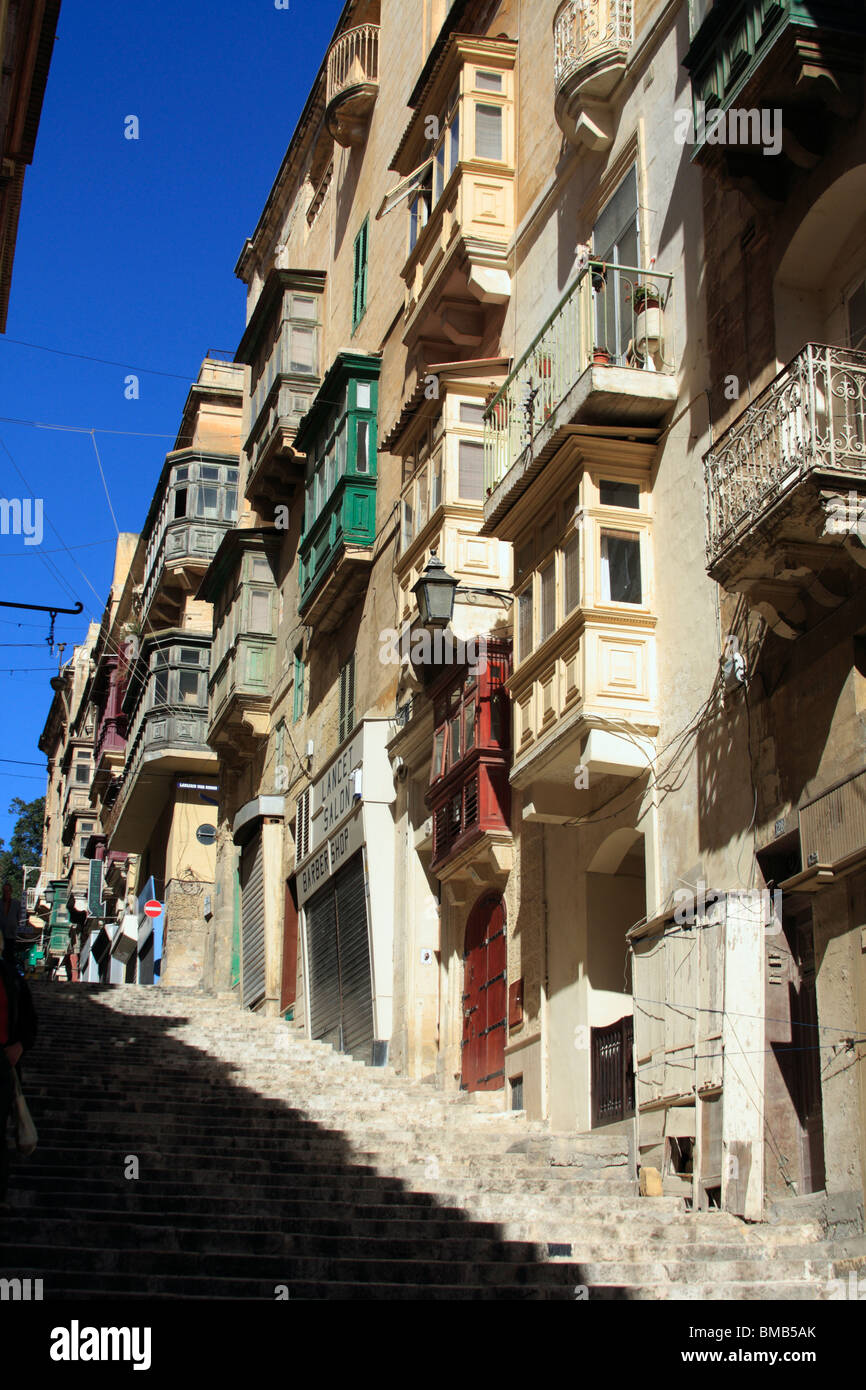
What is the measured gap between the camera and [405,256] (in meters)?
26.6

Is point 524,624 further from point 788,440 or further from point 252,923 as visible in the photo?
point 252,923

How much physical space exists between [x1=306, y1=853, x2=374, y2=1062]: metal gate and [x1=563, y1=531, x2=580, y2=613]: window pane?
857 centimetres

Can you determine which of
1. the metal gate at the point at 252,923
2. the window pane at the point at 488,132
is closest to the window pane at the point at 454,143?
the window pane at the point at 488,132

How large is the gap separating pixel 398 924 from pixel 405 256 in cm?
1125

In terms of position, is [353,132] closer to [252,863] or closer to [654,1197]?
[252,863]

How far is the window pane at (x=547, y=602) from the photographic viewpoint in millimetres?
15969

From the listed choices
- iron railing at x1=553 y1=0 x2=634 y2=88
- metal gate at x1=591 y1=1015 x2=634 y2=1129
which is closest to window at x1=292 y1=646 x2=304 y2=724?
iron railing at x1=553 y1=0 x2=634 y2=88

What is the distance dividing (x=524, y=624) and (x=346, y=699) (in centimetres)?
979

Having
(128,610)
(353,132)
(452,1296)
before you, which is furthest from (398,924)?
(128,610)

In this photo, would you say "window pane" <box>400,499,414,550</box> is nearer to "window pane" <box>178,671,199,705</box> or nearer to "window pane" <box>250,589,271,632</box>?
"window pane" <box>250,589,271,632</box>

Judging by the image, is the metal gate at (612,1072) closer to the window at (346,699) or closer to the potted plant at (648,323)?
the potted plant at (648,323)

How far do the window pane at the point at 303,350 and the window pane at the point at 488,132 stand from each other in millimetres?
11814

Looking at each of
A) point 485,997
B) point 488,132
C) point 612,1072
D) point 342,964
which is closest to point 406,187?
point 488,132

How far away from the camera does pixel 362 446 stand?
26.8 metres
